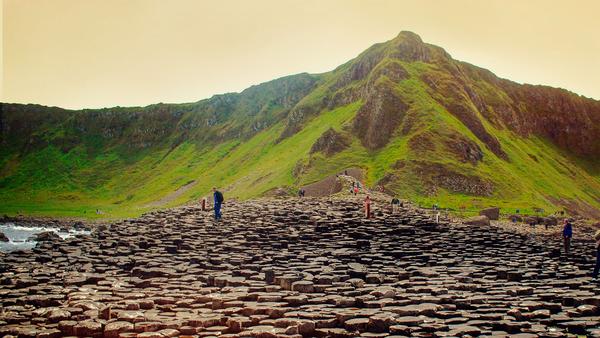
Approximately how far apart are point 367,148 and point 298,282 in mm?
70193

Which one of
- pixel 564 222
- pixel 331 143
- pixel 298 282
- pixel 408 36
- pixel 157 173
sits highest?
pixel 408 36

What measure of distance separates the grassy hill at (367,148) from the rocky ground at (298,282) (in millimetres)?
37314

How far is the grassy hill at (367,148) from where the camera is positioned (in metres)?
84.0

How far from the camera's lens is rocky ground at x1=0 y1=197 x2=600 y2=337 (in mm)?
16375

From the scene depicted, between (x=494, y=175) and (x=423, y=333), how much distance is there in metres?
73.6

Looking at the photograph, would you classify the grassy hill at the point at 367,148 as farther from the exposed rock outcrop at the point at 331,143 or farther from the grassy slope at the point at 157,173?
the grassy slope at the point at 157,173

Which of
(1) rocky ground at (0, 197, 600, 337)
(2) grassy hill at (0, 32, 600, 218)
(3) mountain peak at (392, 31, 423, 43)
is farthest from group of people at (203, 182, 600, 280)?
(3) mountain peak at (392, 31, 423, 43)

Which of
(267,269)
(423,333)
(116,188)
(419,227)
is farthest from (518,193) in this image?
(116,188)

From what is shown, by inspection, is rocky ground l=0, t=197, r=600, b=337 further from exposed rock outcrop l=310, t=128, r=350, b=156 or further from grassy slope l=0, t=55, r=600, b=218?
exposed rock outcrop l=310, t=128, r=350, b=156

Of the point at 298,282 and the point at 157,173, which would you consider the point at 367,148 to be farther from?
the point at 157,173

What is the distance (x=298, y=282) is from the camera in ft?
70.5

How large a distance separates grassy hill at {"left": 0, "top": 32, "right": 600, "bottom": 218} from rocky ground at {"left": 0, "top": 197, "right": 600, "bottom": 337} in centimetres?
3731

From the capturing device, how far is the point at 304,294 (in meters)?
20.4

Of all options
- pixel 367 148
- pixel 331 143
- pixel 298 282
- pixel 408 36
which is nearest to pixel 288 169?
pixel 331 143
